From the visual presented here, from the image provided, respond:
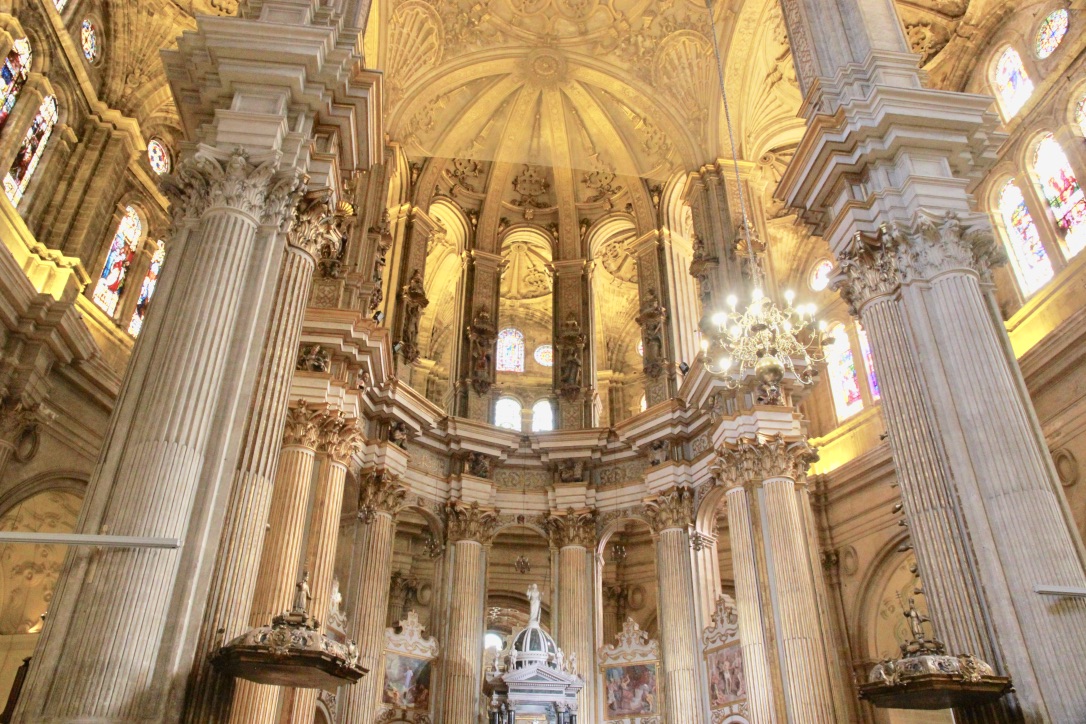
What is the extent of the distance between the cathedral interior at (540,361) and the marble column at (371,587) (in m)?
0.12

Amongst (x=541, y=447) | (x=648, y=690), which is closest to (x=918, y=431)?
(x=648, y=690)

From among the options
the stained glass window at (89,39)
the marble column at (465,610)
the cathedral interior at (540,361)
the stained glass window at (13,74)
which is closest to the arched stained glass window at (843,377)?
the cathedral interior at (540,361)

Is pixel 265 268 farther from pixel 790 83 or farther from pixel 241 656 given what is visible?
pixel 790 83

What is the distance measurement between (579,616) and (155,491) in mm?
12241

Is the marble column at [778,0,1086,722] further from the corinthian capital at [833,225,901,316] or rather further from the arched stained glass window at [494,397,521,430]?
the arched stained glass window at [494,397,521,430]

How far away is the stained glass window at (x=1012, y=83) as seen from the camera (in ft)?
57.7

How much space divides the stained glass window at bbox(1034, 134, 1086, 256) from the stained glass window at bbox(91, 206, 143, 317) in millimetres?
19783

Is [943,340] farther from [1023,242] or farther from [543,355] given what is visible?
[543,355]

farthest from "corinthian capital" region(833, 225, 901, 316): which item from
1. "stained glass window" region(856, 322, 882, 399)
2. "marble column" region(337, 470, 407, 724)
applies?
"stained glass window" region(856, 322, 882, 399)

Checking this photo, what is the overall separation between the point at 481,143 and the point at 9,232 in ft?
40.4

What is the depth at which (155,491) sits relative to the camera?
303 inches

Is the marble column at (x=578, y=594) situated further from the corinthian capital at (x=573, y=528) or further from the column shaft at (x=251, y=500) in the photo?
the column shaft at (x=251, y=500)

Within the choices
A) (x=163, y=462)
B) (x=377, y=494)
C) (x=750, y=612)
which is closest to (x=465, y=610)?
(x=377, y=494)

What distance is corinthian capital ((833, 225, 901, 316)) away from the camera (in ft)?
35.4
